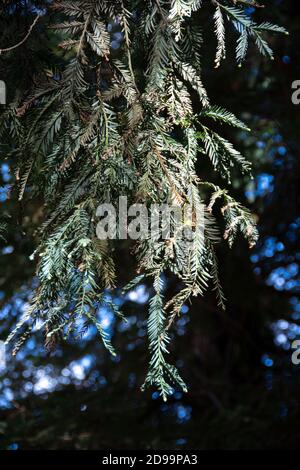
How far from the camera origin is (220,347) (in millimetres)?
6102

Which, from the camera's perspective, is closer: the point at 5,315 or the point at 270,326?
the point at 5,315

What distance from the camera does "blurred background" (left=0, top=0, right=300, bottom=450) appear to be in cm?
438

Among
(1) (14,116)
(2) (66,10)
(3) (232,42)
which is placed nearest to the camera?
(2) (66,10)

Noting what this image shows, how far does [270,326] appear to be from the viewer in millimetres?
5965

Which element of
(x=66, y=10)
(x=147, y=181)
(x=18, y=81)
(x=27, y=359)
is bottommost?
(x=27, y=359)

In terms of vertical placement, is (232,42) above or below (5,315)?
above

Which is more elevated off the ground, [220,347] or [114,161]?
[114,161]

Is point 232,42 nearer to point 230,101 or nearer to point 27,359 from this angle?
point 230,101

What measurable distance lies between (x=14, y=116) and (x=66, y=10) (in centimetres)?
38

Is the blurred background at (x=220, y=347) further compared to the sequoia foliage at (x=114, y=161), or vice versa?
the blurred background at (x=220, y=347)

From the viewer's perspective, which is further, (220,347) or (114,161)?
(220,347)

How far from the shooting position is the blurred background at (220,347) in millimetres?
4375

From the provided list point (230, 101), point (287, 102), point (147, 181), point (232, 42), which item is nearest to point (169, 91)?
point (147, 181)

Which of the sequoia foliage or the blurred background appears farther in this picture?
the blurred background
